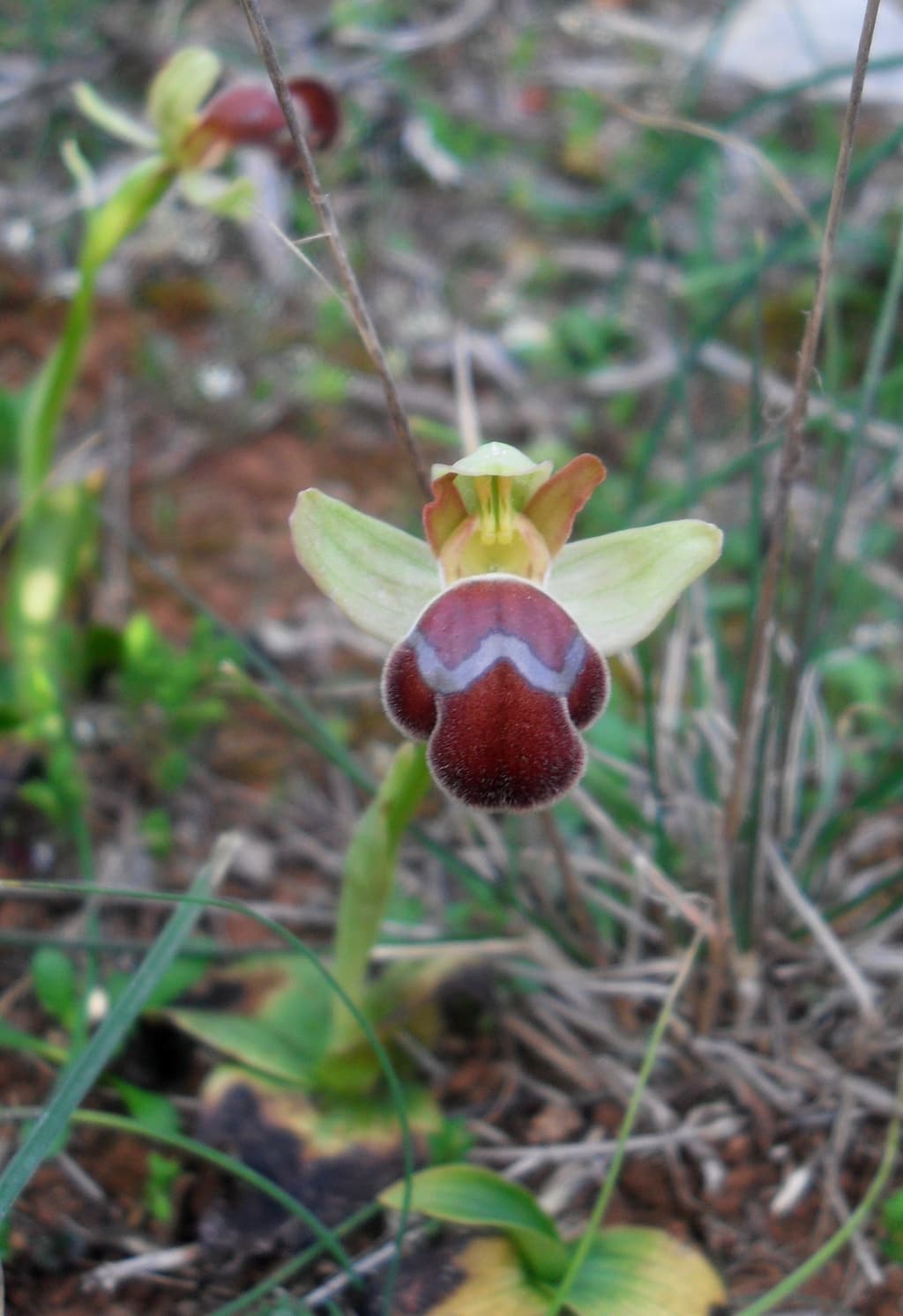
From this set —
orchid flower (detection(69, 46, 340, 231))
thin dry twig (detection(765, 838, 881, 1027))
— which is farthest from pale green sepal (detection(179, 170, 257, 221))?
thin dry twig (detection(765, 838, 881, 1027))

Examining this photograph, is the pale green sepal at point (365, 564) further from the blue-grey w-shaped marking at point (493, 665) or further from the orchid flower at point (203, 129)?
the orchid flower at point (203, 129)

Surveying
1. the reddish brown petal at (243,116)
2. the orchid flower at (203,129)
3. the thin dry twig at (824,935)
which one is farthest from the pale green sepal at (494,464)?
the reddish brown petal at (243,116)

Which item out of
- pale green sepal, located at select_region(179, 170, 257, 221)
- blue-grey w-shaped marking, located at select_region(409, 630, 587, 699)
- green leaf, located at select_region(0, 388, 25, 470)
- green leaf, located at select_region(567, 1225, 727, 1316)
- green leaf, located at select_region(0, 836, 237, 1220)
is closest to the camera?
green leaf, located at select_region(0, 836, 237, 1220)

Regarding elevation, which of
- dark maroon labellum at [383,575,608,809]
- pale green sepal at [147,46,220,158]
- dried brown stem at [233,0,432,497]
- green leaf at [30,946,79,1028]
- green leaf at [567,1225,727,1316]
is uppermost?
pale green sepal at [147,46,220,158]

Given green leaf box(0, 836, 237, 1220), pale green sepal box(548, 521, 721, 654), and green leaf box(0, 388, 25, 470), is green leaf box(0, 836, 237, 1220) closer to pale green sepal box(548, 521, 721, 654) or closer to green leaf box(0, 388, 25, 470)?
pale green sepal box(548, 521, 721, 654)

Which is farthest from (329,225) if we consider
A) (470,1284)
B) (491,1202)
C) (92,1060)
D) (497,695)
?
(470,1284)

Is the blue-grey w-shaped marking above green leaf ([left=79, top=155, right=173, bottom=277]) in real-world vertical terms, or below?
below
